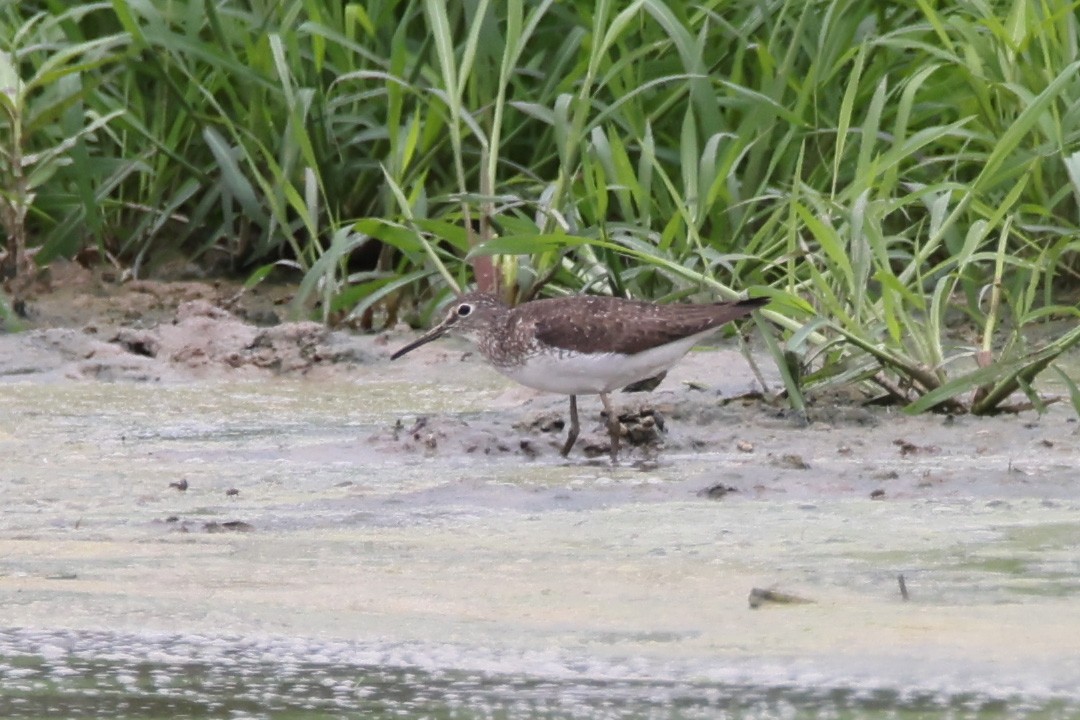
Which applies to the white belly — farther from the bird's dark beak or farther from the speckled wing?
the bird's dark beak

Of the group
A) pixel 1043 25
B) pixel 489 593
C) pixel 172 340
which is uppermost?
pixel 1043 25

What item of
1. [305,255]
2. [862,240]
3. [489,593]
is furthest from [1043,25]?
[489,593]

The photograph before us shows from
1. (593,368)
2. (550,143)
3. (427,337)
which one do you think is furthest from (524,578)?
(550,143)

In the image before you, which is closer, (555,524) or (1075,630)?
(1075,630)

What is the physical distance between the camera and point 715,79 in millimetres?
6734

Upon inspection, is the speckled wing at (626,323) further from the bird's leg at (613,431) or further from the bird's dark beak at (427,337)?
the bird's dark beak at (427,337)

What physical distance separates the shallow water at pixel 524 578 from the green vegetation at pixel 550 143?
36.1 inches

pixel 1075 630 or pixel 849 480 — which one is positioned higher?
pixel 1075 630

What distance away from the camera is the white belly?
18.1 feet

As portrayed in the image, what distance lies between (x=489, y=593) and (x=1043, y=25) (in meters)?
3.63

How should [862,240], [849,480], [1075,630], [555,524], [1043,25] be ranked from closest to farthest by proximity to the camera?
[1075,630]
[555,524]
[849,480]
[862,240]
[1043,25]

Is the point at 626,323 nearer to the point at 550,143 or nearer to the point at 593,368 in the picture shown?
the point at 593,368

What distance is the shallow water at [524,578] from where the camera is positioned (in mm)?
2984

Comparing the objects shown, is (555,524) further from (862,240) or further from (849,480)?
(862,240)
